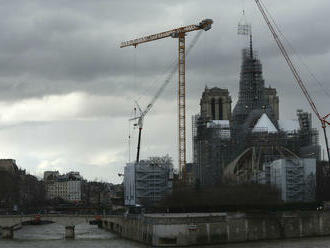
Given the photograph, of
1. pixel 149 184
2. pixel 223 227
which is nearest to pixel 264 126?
pixel 149 184

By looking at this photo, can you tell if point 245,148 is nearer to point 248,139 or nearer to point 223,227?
point 248,139

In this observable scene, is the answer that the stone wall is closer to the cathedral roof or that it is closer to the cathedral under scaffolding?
the cathedral under scaffolding

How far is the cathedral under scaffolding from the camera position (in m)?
151

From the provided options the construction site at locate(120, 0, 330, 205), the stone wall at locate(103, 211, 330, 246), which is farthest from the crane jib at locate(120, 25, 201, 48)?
the stone wall at locate(103, 211, 330, 246)

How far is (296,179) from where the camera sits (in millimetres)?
129125

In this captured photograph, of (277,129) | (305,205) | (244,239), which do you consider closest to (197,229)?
(244,239)

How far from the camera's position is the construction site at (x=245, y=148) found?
424ft

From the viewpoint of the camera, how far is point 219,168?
510ft

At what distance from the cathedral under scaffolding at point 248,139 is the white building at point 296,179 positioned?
1555cm

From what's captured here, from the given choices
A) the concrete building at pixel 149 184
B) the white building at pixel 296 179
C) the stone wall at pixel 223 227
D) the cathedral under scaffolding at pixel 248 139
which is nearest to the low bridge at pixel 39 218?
the stone wall at pixel 223 227

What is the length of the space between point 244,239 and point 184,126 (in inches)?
2098

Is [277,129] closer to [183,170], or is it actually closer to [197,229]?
[183,170]

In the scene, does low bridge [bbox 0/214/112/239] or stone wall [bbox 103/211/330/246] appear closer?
stone wall [bbox 103/211/330/246]

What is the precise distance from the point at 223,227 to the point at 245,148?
7100 cm
